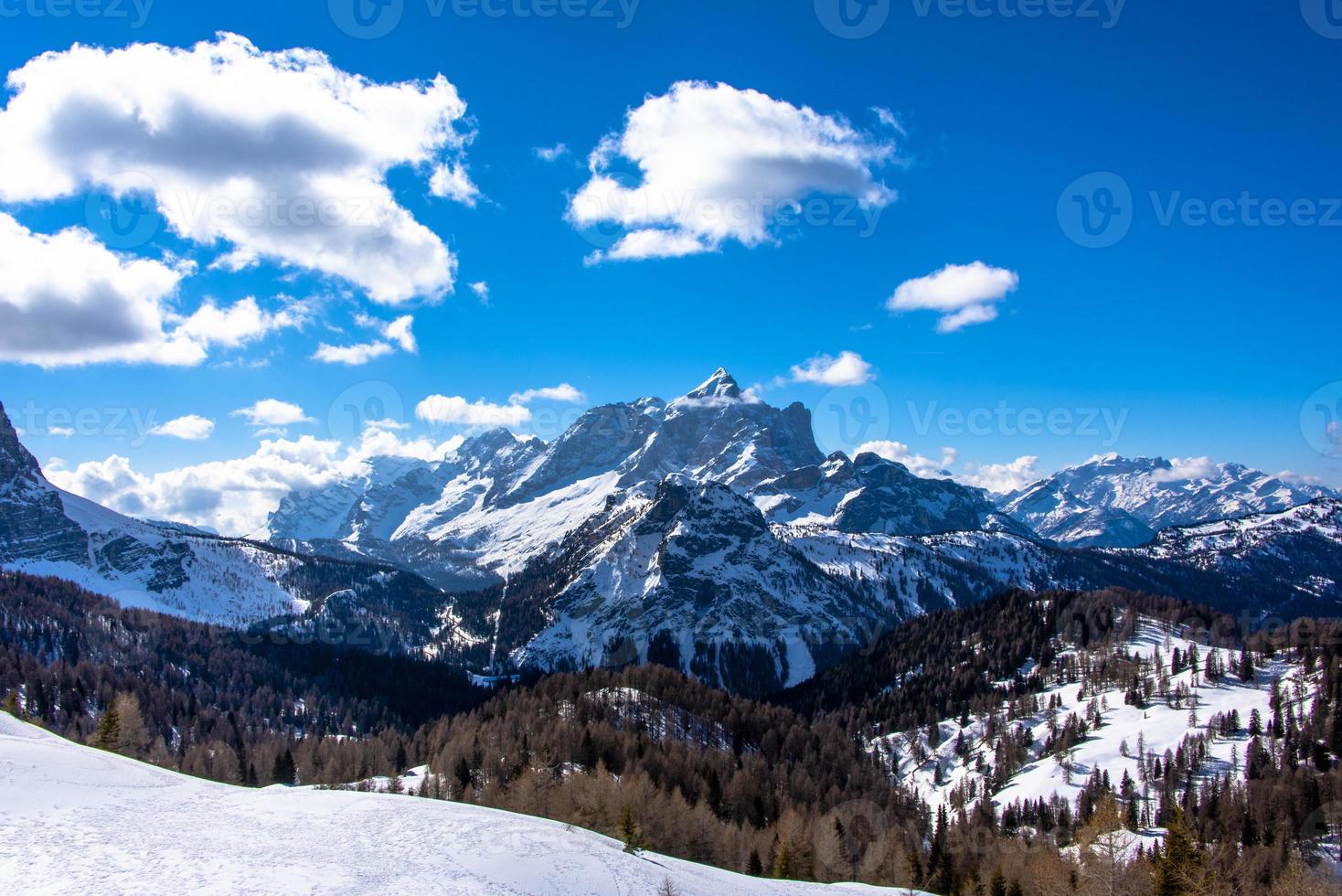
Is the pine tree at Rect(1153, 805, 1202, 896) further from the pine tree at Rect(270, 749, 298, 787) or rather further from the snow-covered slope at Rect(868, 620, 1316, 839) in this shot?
the pine tree at Rect(270, 749, 298, 787)

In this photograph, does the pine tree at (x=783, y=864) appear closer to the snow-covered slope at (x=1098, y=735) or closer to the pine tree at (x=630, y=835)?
the pine tree at (x=630, y=835)

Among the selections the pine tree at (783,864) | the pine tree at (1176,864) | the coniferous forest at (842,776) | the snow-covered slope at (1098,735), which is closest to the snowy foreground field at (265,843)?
the coniferous forest at (842,776)

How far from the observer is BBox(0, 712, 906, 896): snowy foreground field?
39.3m

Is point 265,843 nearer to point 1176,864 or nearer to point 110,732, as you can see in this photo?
point 1176,864

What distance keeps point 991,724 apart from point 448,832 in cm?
16729

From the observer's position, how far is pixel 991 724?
186250mm

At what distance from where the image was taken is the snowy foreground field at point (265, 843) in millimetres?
39344

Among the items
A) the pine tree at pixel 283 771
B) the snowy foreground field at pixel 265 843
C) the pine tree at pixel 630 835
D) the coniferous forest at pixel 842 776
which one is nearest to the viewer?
the snowy foreground field at pixel 265 843

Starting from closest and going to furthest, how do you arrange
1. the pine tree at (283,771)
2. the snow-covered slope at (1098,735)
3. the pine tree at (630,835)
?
the pine tree at (630,835) → the pine tree at (283,771) → the snow-covered slope at (1098,735)

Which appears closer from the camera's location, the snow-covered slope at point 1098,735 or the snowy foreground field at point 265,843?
the snowy foreground field at point 265,843

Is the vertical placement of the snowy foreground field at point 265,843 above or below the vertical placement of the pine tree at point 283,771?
above

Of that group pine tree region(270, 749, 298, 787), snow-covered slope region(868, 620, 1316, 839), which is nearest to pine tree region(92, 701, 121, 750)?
pine tree region(270, 749, 298, 787)

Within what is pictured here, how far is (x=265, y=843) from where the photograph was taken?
152ft

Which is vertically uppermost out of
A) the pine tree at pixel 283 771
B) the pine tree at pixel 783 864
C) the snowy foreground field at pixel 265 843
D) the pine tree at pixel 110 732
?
the snowy foreground field at pixel 265 843
